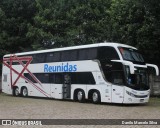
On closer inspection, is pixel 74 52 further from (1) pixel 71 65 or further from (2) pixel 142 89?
(2) pixel 142 89

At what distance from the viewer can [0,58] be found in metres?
38.2

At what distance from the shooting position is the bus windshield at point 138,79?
72.6 ft

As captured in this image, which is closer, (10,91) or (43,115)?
(43,115)

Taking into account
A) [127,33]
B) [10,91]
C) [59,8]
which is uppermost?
[59,8]

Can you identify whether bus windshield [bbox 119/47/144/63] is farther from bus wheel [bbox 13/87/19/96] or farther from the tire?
bus wheel [bbox 13/87/19/96]

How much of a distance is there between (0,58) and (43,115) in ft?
76.1

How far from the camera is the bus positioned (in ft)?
73.3

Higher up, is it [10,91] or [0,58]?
[0,58]

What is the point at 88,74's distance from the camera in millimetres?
24469

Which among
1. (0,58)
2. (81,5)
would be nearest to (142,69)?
(81,5)

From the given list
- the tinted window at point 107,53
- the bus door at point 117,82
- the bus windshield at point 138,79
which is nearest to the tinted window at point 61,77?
the tinted window at point 107,53

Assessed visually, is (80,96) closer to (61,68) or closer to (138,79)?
(61,68)

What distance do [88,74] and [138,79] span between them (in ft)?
11.9

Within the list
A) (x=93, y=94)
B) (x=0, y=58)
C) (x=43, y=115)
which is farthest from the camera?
(x=0, y=58)
